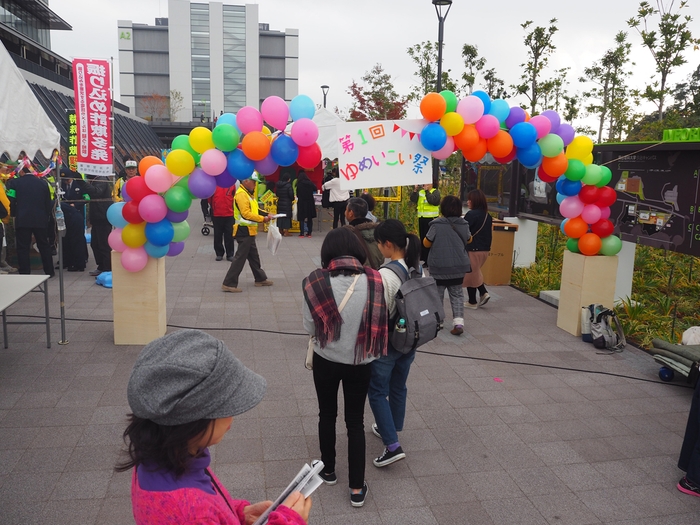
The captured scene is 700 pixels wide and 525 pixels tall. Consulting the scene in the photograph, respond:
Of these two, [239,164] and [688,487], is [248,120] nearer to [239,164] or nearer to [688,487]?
[239,164]

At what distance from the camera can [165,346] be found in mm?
1576

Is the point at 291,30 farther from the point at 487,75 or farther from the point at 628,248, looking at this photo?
the point at 628,248

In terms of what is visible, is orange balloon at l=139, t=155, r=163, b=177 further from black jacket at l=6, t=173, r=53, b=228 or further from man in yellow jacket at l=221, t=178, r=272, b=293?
black jacket at l=6, t=173, r=53, b=228

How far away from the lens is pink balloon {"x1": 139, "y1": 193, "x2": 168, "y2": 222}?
20.0 feet

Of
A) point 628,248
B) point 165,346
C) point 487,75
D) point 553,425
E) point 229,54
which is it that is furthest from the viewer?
point 229,54

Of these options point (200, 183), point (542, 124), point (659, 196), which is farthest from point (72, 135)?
point (659, 196)

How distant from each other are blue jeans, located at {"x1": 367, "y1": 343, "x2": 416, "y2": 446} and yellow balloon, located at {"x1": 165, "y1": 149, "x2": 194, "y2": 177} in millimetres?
3218

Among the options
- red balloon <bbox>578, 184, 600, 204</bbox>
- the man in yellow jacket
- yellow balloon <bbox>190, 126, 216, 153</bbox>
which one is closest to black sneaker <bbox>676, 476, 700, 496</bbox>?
red balloon <bbox>578, 184, 600, 204</bbox>

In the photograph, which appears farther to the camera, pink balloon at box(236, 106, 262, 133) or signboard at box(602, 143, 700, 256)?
signboard at box(602, 143, 700, 256)

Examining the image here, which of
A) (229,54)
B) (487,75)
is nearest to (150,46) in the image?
(229,54)

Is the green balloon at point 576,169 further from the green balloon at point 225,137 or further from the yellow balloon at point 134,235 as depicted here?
the yellow balloon at point 134,235

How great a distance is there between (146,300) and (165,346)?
529cm

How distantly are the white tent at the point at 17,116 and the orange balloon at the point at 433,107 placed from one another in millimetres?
3500

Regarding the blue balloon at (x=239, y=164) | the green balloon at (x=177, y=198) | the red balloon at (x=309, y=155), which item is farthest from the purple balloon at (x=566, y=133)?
the green balloon at (x=177, y=198)
